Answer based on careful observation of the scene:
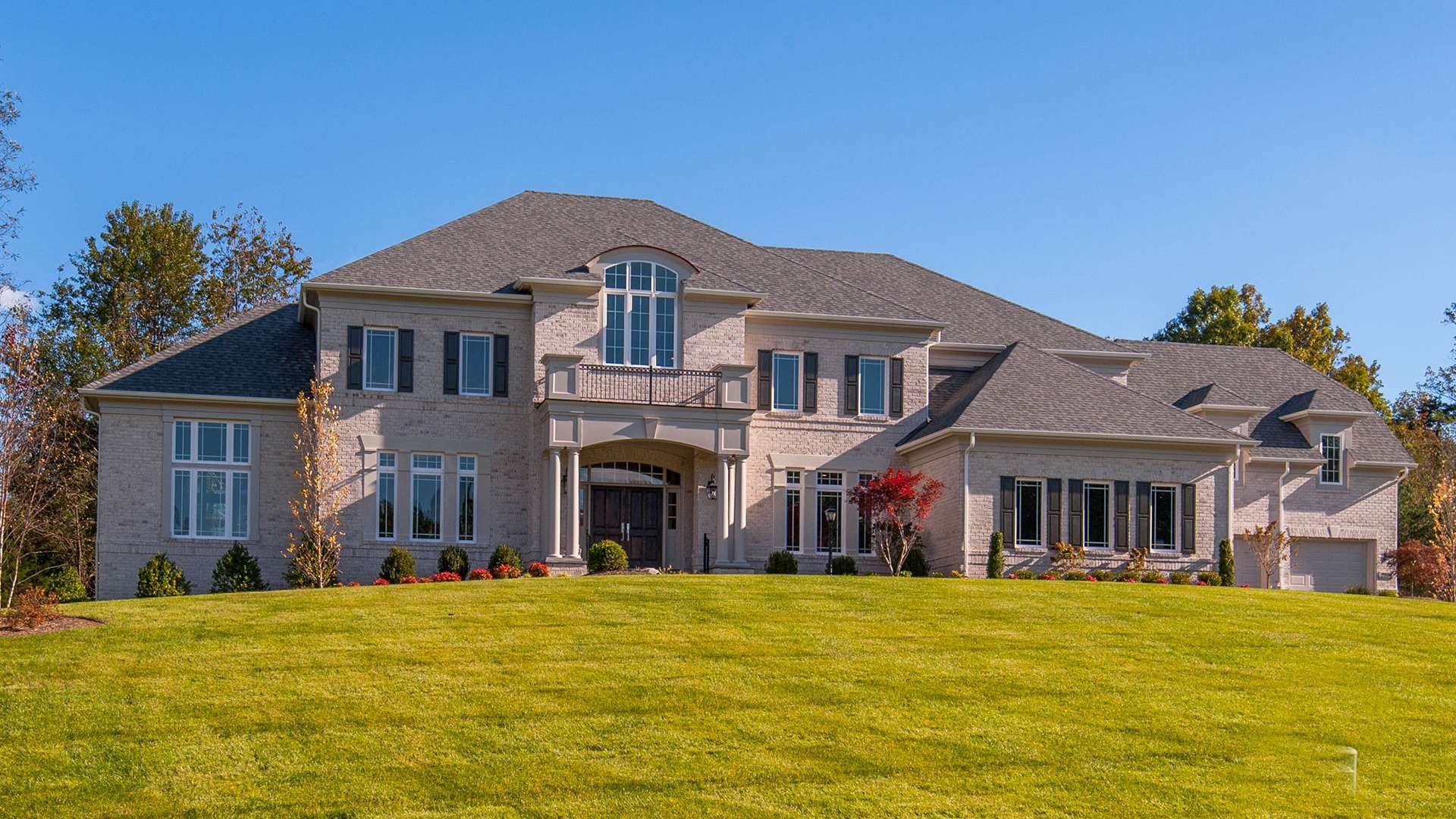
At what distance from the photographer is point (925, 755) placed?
15.2 meters

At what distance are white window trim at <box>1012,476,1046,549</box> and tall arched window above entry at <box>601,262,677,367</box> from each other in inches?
317

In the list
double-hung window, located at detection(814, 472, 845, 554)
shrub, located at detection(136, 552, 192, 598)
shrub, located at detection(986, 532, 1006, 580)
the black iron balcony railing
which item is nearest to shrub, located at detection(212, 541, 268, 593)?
shrub, located at detection(136, 552, 192, 598)

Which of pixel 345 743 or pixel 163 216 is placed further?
pixel 163 216

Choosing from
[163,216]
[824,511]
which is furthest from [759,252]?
[163,216]

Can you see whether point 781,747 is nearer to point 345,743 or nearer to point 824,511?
point 345,743

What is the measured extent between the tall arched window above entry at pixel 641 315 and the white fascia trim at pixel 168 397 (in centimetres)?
698

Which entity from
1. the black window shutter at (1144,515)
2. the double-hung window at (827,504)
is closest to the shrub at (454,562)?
the double-hung window at (827,504)

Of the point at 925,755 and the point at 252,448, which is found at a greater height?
the point at 252,448

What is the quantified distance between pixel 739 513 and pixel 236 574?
1051 centimetres

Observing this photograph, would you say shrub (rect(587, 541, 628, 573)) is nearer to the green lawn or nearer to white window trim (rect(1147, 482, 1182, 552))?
the green lawn

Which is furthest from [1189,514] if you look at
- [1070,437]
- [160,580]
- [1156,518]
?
[160,580]

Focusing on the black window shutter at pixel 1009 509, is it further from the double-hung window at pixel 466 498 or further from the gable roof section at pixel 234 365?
the gable roof section at pixel 234 365

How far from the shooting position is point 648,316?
33.0 meters

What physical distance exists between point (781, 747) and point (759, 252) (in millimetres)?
22442
